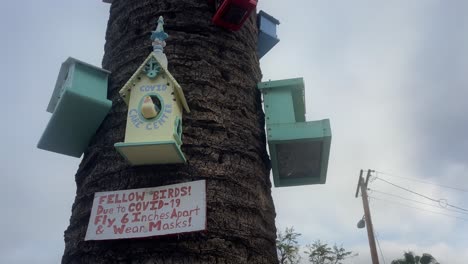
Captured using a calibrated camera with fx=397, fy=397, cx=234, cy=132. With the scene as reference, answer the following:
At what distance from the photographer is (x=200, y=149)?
171 cm

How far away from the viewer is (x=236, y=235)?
5.15 ft

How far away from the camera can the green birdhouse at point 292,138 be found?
207 cm

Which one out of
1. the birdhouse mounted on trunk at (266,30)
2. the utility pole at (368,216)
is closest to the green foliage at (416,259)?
the utility pole at (368,216)

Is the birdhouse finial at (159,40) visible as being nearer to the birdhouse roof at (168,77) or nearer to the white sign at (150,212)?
the birdhouse roof at (168,77)

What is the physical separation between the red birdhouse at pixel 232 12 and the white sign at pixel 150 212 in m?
Answer: 1.01

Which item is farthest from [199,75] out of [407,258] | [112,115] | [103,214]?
[407,258]

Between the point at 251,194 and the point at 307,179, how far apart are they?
2.81 ft

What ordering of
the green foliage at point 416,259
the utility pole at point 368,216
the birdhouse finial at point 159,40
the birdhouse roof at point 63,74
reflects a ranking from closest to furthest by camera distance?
the birdhouse finial at point 159,40 → the birdhouse roof at point 63,74 → the utility pole at point 368,216 → the green foliage at point 416,259

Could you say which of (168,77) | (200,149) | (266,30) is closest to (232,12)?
(168,77)

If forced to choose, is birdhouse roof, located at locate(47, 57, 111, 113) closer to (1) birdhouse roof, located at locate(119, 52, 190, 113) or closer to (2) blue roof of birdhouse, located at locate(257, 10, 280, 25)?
(1) birdhouse roof, located at locate(119, 52, 190, 113)

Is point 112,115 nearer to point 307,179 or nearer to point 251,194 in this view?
point 251,194

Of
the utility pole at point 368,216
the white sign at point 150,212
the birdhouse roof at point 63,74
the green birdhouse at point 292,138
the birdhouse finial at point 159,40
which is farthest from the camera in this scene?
the utility pole at point 368,216

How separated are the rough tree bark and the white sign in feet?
0.11

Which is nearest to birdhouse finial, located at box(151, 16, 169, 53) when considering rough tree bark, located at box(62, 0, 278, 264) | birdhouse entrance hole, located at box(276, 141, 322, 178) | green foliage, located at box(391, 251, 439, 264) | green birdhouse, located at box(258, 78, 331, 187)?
rough tree bark, located at box(62, 0, 278, 264)
